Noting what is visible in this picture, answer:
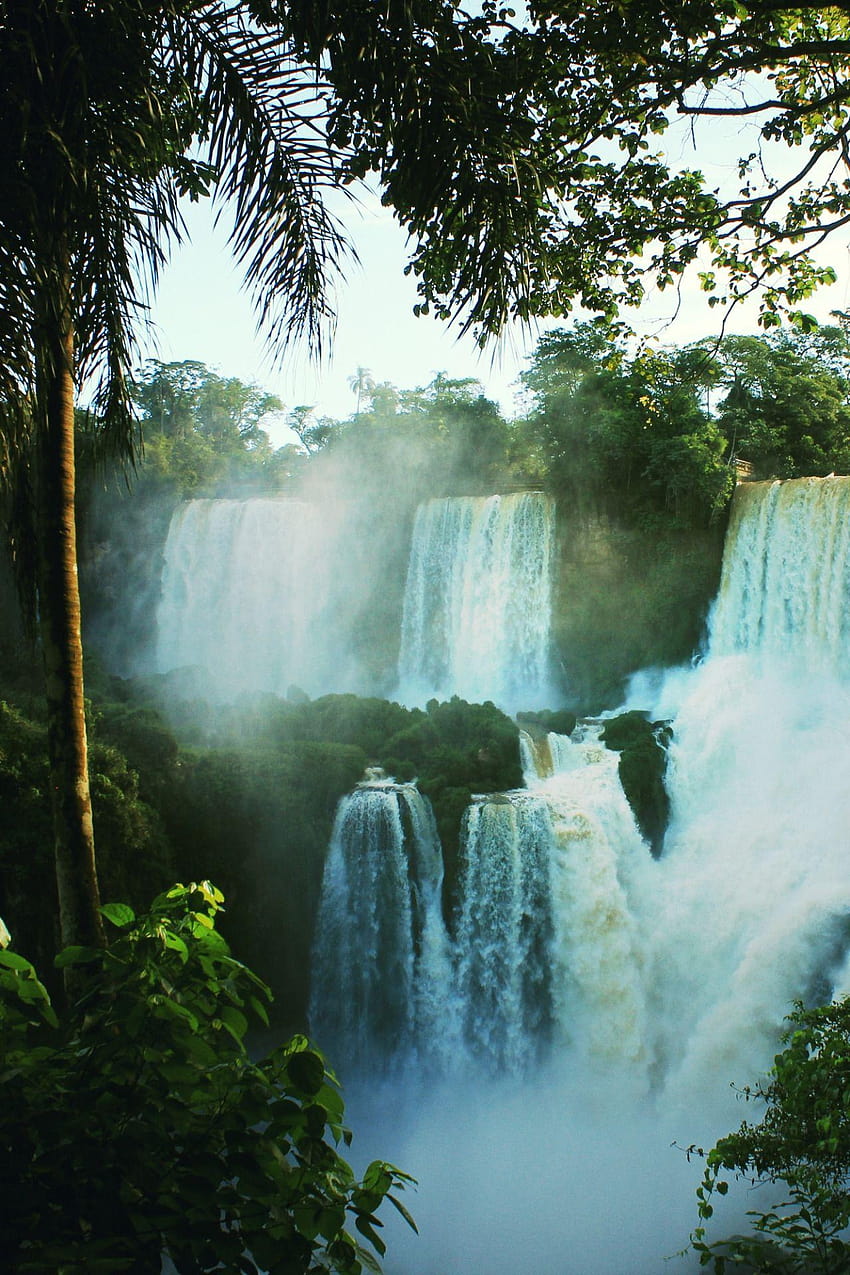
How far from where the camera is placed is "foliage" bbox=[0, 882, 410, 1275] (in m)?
1.64

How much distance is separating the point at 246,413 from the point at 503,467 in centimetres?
2324

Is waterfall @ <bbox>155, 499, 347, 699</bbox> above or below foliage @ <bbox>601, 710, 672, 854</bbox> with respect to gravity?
above

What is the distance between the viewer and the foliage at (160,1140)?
64.6 inches

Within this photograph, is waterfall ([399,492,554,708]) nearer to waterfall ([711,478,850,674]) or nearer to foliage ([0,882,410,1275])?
waterfall ([711,478,850,674])

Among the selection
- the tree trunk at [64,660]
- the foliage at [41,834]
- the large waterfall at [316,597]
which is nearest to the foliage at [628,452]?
the large waterfall at [316,597]

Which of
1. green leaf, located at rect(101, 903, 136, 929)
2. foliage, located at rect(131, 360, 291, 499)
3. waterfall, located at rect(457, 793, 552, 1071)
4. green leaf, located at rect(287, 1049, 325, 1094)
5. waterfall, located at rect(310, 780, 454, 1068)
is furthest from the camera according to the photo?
foliage, located at rect(131, 360, 291, 499)

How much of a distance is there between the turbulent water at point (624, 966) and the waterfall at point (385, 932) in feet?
0.27

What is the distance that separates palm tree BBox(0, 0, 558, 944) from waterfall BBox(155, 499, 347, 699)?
1899 cm

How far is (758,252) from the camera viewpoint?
686 centimetres

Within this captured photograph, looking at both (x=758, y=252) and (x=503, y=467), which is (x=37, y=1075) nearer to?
(x=758, y=252)

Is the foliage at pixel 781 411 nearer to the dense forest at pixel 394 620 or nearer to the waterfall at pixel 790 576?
the dense forest at pixel 394 620

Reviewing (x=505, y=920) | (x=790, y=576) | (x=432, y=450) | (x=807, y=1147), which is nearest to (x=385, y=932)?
(x=505, y=920)

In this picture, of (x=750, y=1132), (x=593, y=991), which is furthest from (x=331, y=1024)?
(x=750, y=1132)

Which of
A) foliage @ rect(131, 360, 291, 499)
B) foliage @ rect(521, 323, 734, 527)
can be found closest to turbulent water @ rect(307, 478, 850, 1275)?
foliage @ rect(521, 323, 734, 527)
